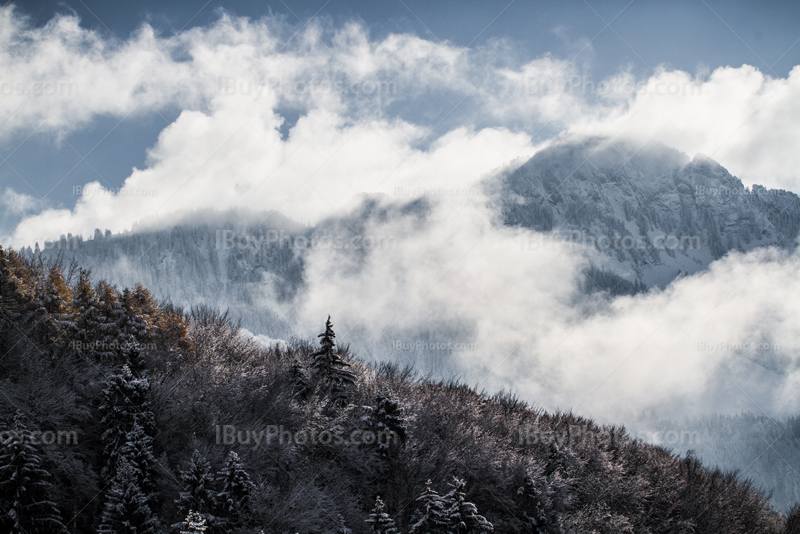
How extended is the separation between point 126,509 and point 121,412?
5464 mm

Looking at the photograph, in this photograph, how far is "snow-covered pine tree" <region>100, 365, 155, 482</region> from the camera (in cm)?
2625

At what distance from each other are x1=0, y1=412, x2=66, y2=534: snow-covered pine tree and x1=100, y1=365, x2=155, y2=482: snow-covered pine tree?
4445 mm

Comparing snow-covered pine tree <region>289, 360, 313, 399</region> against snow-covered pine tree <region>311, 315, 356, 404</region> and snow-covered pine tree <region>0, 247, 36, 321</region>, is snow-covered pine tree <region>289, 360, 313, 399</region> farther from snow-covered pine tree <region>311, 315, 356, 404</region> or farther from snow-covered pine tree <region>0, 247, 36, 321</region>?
snow-covered pine tree <region>0, 247, 36, 321</region>

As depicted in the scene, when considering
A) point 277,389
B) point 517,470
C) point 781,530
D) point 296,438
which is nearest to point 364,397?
point 277,389

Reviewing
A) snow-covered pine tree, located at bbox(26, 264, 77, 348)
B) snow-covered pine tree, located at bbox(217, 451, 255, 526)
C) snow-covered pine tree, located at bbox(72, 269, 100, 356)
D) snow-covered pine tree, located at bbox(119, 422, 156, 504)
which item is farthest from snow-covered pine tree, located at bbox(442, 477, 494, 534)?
snow-covered pine tree, located at bbox(26, 264, 77, 348)

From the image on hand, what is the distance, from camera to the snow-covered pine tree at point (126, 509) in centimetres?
2278

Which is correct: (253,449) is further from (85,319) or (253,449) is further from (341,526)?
(85,319)

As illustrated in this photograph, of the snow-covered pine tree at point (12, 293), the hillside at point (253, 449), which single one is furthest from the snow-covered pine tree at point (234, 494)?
the snow-covered pine tree at point (12, 293)

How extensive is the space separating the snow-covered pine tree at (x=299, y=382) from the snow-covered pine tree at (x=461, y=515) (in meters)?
13.2

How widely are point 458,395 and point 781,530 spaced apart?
33313 millimetres

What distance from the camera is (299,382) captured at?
35.2 m

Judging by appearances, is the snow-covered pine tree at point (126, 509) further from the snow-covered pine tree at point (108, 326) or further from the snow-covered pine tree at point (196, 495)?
the snow-covered pine tree at point (108, 326)

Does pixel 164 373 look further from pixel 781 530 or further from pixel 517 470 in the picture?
pixel 781 530

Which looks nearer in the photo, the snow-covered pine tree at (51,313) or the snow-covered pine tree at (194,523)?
the snow-covered pine tree at (194,523)
